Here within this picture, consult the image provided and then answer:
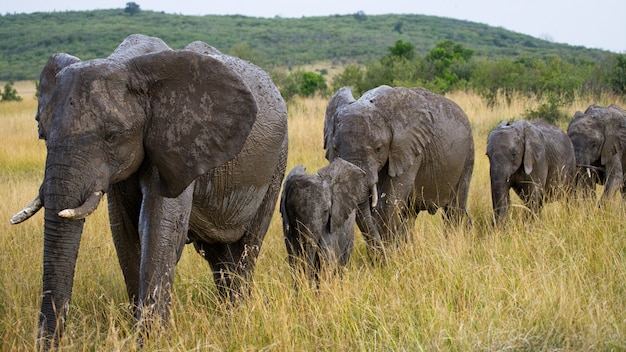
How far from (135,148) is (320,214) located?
1850 mm

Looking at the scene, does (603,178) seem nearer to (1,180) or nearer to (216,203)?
(216,203)

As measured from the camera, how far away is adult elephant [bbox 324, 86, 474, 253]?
6.33 meters

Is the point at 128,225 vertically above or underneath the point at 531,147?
above

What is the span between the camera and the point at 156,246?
4000mm

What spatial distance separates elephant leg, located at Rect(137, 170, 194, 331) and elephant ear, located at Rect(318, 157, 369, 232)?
1.61 metres

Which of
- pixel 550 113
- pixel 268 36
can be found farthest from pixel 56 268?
pixel 268 36

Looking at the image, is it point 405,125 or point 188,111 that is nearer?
point 188,111

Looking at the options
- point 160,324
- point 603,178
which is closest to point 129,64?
point 160,324

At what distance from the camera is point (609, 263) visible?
557 centimetres

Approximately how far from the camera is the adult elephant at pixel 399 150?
633 centimetres

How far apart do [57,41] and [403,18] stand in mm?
43829

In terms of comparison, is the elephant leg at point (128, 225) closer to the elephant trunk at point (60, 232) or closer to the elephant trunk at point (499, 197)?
the elephant trunk at point (60, 232)

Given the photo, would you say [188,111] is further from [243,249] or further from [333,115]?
[333,115]

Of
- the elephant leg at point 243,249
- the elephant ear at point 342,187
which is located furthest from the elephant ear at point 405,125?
the elephant leg at point 243,249
